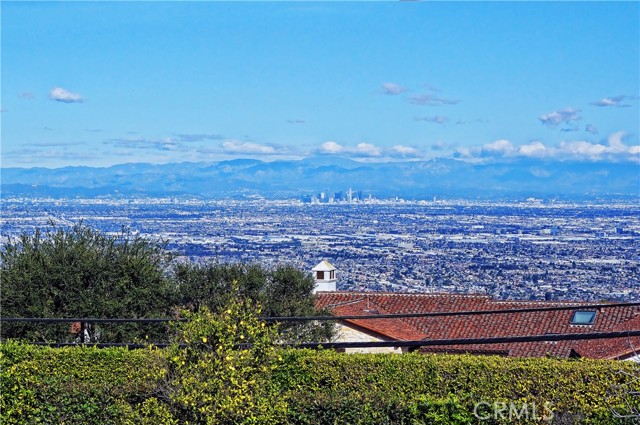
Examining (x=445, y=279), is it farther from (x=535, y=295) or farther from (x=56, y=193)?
(x=56, y=193)

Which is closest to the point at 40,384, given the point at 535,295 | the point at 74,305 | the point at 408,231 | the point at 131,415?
the point at 131,415

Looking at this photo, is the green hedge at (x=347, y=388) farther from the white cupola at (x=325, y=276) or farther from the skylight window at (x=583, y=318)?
the white cupola at (x=325, y=276)

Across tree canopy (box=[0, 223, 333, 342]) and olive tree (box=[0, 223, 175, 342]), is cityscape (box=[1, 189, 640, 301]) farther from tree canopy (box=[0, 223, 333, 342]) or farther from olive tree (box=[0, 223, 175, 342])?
olive tree (box=[0, 223, 175, 342])
